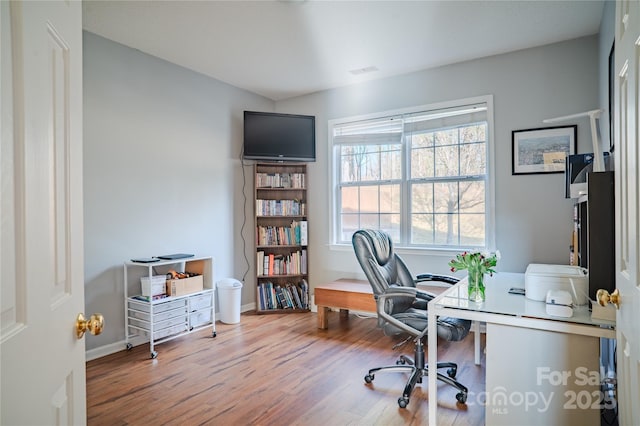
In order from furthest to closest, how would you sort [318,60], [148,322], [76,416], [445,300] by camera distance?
1. [318,60]
2. [148,322]
3. [445,300]
4. [76,416]

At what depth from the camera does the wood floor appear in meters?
2.22

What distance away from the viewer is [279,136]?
14.8ft

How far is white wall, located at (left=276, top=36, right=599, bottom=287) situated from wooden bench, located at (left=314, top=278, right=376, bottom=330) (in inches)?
26.4

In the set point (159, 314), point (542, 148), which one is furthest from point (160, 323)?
point (542, 148)

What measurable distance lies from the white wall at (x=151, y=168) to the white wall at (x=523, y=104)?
2.00 m

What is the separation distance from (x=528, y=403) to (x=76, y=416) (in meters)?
1.83

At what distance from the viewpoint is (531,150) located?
347 cm

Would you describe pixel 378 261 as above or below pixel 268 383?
above

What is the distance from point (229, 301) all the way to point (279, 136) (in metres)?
2.00

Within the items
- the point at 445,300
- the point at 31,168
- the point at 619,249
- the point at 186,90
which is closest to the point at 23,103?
the point at 31,168

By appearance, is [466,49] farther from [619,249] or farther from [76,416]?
[76,416]

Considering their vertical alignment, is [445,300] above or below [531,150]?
below

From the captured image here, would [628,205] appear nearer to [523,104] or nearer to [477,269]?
[477,269]

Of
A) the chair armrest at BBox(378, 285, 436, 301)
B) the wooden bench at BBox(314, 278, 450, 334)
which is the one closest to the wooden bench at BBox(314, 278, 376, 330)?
the wooden bench at BBox(314, 278, 450, 334)
